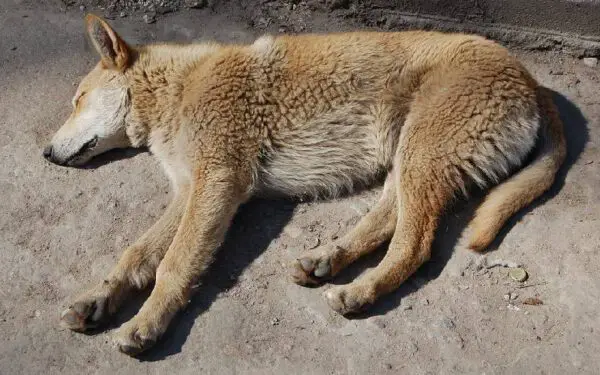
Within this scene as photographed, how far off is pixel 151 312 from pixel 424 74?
2.13 meters

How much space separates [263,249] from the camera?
4102mm

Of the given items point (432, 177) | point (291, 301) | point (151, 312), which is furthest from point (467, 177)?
point (151, 312)

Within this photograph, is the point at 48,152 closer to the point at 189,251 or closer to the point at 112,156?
the point at 112,156

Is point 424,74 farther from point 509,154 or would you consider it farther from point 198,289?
point 198,289

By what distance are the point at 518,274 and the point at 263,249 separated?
142cm

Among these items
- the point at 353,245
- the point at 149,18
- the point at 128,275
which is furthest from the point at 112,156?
the point at 353,245

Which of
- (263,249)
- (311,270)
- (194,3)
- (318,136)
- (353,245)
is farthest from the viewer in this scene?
(194,3)

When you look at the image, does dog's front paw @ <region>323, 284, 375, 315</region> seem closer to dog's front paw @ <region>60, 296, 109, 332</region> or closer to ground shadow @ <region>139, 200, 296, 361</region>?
ground shadow @ <region>139, 200, 296, 361</region>

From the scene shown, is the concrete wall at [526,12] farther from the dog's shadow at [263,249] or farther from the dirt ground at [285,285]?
the dog's shadow at [263,249]

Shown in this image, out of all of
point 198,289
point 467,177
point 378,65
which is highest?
point 378,65

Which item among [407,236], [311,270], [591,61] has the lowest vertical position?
[311,270]

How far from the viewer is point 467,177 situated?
4.05 m

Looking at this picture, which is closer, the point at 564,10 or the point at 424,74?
the point at 424,74

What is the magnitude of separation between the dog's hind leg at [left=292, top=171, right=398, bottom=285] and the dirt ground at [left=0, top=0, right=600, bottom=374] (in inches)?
3.2
